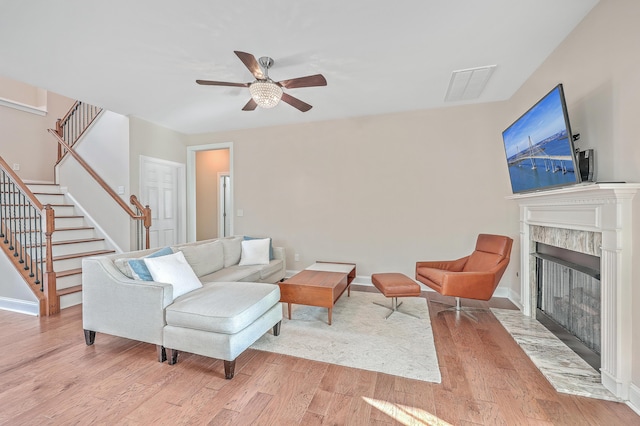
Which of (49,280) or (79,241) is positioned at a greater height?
(79,241)

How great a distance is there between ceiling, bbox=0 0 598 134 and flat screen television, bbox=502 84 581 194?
70 centimetres

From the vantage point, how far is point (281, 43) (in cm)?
253

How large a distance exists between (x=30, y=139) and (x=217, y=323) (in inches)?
261

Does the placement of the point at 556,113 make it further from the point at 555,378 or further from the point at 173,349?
the point at 173,349

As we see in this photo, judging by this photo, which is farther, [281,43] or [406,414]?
[281,43]

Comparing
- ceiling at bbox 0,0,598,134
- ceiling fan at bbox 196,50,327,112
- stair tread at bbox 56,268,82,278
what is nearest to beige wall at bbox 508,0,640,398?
ceiling at bbox 0,0,598,134

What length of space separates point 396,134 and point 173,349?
12.9 ft

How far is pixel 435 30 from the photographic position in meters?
2.35

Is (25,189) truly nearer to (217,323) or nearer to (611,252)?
(217,323)

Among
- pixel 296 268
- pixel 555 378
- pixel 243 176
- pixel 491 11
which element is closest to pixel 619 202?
pixel 555 378

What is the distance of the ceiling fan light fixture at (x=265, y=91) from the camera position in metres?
2.61

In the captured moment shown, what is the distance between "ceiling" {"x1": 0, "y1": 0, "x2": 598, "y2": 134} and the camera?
2119 mm

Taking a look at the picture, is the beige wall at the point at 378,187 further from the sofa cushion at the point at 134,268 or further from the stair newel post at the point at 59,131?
the stair newel post at the point at 59,131

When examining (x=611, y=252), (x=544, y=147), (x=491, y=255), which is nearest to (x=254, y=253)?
(x=491, y=255)
